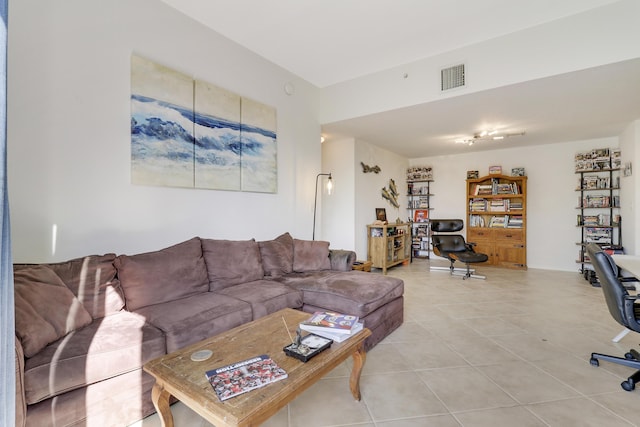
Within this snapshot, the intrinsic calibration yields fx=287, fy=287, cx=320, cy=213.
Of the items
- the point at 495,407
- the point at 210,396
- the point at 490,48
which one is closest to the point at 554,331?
the point at 495,407

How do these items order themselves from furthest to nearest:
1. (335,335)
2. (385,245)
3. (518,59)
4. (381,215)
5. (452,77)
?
(381,215) < (385,245) < (452,77) < (518,59) < (335,335)

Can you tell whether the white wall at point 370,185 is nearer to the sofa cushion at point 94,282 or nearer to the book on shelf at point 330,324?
the book on shelf at point 330,324

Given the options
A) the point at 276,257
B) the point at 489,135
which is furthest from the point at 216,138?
the point at 489,135

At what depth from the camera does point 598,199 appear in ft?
16.0

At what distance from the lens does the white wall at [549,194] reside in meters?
5.25

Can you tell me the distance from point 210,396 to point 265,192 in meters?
2.53

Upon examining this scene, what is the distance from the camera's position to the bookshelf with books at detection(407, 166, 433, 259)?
6.69 metres

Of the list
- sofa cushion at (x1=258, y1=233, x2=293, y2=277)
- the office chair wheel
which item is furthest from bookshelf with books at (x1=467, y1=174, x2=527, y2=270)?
sofa cushion at (x1=258, y1=233, x2=293, y2=277)

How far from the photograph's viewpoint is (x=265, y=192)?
3.40m

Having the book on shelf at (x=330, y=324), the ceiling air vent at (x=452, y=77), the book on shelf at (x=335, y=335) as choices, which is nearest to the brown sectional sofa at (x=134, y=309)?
the book on shelf at (x=330, y=324)

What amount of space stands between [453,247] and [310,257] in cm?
335

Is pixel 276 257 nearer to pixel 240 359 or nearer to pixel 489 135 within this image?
pixel 240 359

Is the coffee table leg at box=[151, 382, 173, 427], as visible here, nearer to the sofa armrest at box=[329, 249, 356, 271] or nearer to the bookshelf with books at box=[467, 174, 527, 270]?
the sofa armrest at box=[329, 249, 356, 271]

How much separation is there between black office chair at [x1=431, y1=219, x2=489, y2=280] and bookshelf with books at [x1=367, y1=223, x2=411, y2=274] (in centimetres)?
65
